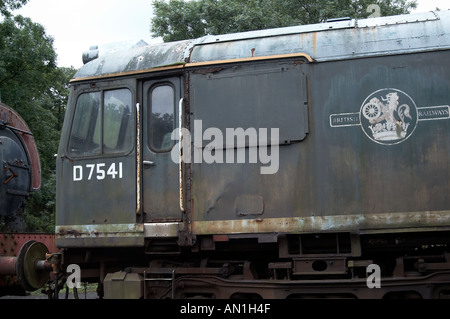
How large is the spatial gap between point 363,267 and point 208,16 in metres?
14.5

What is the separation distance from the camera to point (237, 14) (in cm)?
1739

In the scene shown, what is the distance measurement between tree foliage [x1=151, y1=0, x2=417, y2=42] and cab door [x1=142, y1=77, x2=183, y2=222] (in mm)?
11753

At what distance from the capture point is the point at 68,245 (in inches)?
218

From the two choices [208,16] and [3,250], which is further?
[208,16]

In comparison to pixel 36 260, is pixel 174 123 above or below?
above

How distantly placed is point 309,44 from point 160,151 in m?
2.03

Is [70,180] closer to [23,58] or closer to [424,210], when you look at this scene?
[424,210]

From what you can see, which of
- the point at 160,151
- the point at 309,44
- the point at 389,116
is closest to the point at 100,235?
the point at 160,151

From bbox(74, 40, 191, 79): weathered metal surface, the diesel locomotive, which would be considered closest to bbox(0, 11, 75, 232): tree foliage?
bbox(74, 40, 191, 79): weathered metal surface

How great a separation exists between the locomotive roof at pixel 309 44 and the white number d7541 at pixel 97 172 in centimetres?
111

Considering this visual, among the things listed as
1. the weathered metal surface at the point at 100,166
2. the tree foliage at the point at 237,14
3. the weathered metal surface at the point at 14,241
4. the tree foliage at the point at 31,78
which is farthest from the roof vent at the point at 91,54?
the tree foliage at the point at 237,14

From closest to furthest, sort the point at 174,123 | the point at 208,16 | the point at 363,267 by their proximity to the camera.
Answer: the point at 363,267 → the point at 174,123 → the point at 208,16

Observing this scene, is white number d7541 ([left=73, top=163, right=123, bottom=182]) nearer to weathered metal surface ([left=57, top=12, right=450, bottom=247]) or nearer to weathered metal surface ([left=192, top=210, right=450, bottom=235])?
weathered metal surface ([left=57, top=12, right=450, bottom=247])

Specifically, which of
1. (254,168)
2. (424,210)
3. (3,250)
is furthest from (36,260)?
(424,210)
